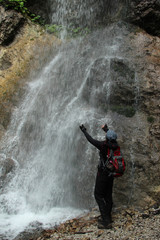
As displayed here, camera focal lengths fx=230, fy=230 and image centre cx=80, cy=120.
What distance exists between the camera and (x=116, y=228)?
4.72 metres

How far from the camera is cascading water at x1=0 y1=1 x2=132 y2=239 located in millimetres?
6133

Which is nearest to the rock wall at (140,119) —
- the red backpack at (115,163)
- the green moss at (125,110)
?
the green moss at (125,110)

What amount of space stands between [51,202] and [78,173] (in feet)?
3.54

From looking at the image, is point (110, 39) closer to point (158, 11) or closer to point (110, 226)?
point (158, 11)

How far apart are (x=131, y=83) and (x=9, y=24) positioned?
6.29m

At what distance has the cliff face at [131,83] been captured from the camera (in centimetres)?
603

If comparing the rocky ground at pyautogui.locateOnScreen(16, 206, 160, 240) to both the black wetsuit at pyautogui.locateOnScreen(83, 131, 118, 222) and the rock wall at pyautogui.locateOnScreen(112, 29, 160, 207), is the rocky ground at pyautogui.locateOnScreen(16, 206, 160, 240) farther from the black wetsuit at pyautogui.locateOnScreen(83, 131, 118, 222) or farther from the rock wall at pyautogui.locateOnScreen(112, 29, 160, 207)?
the rock wall at pyautogui.locateOnScreen(112, 29, 160, 207)

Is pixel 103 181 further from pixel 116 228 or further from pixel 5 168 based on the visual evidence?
pixel 5 168

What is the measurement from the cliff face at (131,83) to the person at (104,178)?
110cm

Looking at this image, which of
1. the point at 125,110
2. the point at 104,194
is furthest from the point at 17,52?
the point at 104,194

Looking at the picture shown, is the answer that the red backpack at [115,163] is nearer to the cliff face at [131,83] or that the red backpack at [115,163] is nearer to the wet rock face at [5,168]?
the cliff face at [131,83]

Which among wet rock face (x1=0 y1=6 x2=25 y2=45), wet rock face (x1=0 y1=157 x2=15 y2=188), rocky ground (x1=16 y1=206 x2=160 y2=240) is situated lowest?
rocky ground (x1=16 y1=206 x2=160 y2=240)

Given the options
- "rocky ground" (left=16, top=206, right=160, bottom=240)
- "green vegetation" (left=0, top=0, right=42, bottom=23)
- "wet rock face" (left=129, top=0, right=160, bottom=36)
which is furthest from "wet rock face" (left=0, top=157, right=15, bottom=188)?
"wet rock face" (left=129, top=0, right=160, bottom=36)

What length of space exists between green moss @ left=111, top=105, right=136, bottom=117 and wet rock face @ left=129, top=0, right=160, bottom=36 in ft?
13.6
